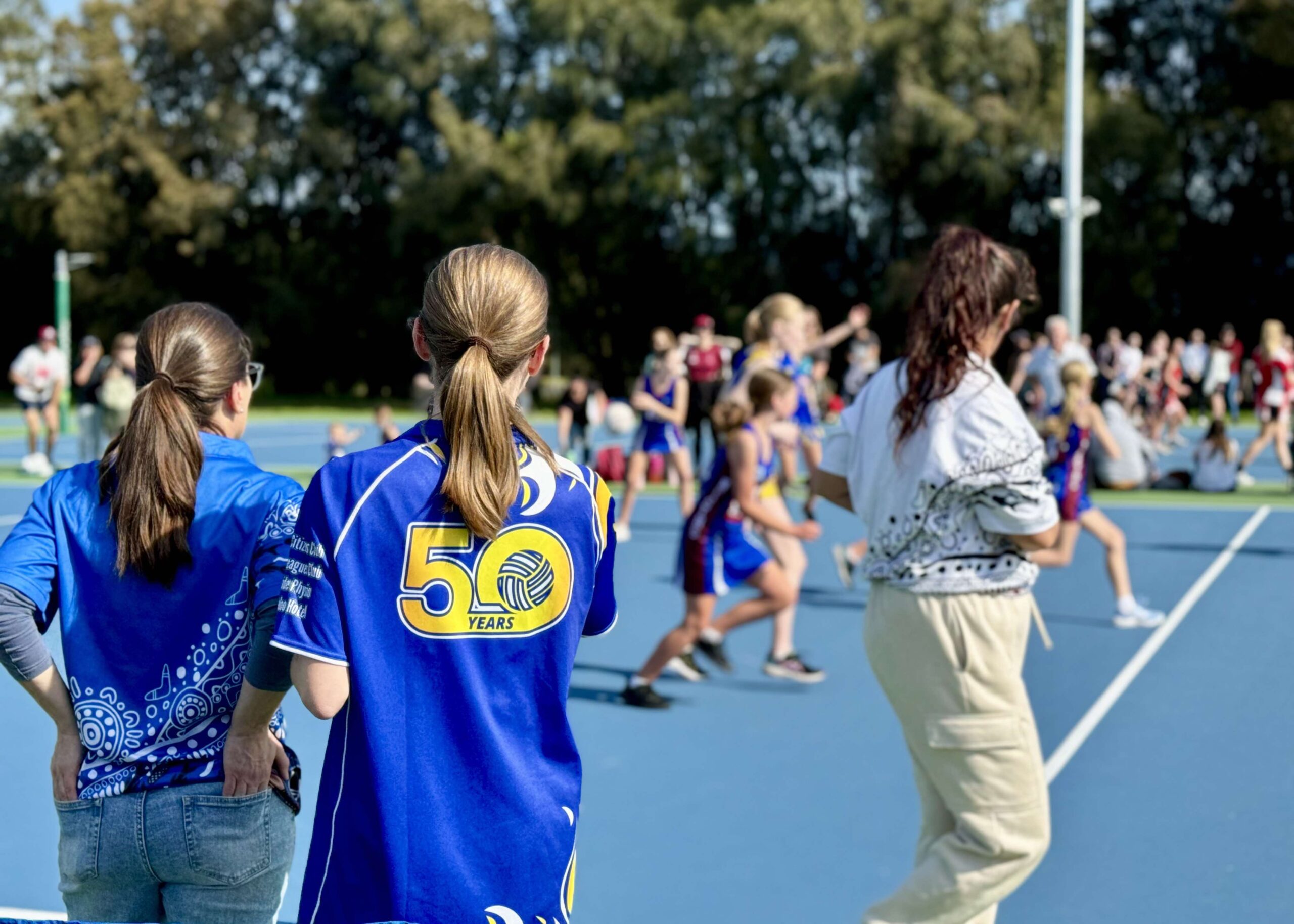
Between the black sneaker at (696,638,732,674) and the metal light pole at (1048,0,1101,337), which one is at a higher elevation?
the metal light pole at (1048,0,1101,337)

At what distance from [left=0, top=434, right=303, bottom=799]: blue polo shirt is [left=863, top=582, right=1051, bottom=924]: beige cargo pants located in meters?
1.62

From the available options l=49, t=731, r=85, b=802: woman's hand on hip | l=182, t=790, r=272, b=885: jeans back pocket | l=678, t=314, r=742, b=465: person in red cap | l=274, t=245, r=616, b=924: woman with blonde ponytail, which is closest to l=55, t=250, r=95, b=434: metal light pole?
l=678, t=314, r=742, b=465: person in red cap

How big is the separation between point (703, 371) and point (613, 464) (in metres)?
1.42

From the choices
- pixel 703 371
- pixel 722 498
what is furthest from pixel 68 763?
pixel 703 371

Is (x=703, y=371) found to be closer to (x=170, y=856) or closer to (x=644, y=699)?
(x=644, y=699)

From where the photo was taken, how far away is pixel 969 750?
339 cm

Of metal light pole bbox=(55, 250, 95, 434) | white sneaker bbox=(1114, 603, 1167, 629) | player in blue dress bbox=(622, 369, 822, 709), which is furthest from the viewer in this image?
metal light pole bbox=(55, 250, 95, 434)

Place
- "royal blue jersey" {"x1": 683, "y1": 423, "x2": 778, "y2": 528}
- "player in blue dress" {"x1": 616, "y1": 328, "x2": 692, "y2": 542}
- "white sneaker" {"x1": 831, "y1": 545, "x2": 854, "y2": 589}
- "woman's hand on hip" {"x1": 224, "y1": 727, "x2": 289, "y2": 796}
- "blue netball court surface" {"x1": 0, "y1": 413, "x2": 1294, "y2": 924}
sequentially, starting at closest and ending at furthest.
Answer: "woman's hand on hip" {"x1": 224, "y1": 727, "x2": 289, "y2": 796}, "blue netball court surface" {"x1": 0, "y1": 413, "x2": 1294, "y2": 924}, "royal blue jersey" {"x1": 683, "y1": 423, "x2": 778, "y2": 528}, "white sneaker" {"x1": 831, "y1": 545, "x2": 854, "y2": 589}, "player in blue dress" {"x1": 616, "y1": 328, "x2": 692, "y2": 542}

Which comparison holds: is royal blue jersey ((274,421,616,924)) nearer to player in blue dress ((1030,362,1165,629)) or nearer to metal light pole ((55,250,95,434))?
player in blue dress ((1030,362,1165,629))

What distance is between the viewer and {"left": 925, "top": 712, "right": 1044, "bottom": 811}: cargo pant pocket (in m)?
3.38

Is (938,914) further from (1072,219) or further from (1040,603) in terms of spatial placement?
(1072,219)

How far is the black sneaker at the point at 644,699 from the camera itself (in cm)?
664

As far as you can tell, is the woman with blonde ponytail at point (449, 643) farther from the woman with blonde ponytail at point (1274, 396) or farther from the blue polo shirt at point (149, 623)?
the woman with blonde ponytail at point (1274, 396)

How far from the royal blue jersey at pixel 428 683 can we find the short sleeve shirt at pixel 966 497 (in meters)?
1.52
